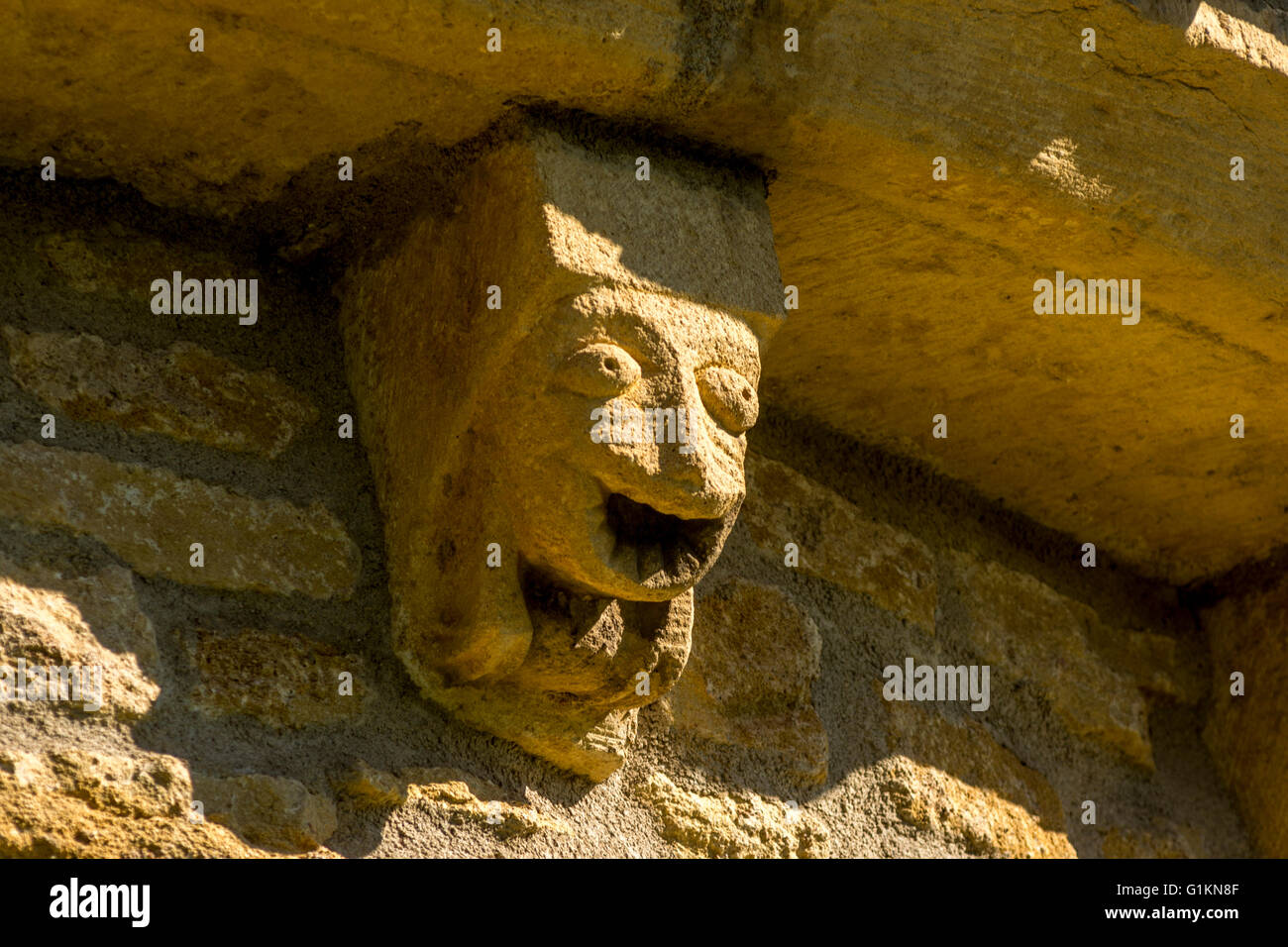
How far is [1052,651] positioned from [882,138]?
890 millimetres

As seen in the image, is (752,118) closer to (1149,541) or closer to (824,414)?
(824,414)

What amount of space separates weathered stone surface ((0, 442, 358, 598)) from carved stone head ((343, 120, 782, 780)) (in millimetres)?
82

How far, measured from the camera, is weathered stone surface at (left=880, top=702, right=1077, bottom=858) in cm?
220

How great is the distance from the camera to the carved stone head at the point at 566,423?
5.71ft

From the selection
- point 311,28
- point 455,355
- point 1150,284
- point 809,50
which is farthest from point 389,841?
point 1150,284

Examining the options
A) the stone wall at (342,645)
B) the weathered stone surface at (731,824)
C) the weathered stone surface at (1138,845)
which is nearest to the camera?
the stone wall at (342,645)

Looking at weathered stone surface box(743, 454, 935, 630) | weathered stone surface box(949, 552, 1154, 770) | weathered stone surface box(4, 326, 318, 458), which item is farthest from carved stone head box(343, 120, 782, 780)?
weathered stone surface box(949, 552, 1154, 770)

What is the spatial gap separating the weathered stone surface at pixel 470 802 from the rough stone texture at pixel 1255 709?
1172 millimetres

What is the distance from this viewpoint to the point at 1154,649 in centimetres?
265

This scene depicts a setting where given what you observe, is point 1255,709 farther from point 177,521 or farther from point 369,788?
point 177,521

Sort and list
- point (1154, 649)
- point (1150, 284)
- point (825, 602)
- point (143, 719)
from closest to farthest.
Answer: point (143, 719) < point (1150, 284) < point (825, 602) < point (1154, 649)

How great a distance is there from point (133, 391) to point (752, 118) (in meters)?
0.68

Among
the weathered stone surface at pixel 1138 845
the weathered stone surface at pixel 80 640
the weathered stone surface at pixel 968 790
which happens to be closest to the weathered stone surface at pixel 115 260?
the weathered stone surface at pixel 80 640

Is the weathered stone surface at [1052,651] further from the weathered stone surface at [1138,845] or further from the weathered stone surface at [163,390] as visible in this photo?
the weathered stone surface at [163,390]
